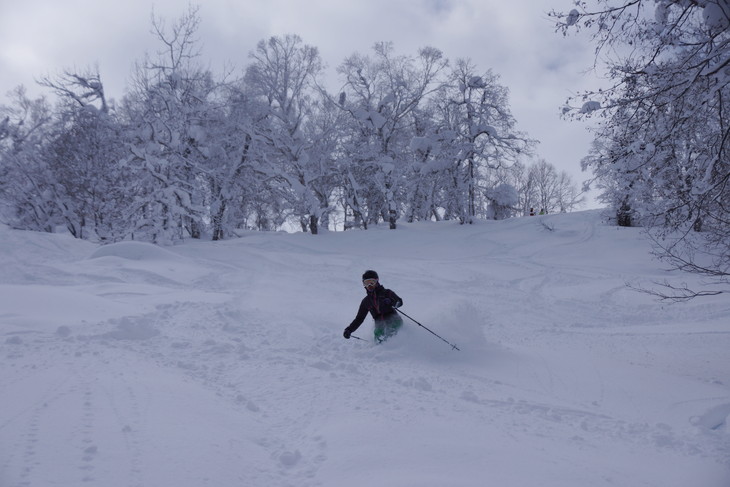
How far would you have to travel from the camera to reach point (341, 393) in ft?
14.7

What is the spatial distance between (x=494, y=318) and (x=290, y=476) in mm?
8746

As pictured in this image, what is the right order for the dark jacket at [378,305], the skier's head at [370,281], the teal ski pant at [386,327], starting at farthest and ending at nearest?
the skier's head at [370,281]
the dark jacket at [378,305]
the teal ski pant at [386,327]

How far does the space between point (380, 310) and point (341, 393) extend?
2351mm

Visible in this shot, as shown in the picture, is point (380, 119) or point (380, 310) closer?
point (380, 310)

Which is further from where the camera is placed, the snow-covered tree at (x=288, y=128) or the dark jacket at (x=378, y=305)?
the snow-covered tree at (x=288, y=128)

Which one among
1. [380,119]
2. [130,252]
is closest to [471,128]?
[380,119]

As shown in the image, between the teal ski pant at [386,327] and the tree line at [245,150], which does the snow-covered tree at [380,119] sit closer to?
the tree line at [245,150]

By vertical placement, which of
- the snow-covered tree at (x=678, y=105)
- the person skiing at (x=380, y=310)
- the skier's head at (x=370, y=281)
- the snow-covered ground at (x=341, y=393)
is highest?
the snow-covered tree at (x=678, y=105)

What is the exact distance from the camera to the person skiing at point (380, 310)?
6.59m

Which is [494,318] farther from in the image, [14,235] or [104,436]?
[14,235]

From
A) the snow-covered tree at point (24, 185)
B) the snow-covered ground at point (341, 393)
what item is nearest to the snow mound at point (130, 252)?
the snow-covered ground at point (341, 393)

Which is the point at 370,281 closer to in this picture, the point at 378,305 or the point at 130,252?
the point at 378,305

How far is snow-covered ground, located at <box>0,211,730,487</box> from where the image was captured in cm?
292

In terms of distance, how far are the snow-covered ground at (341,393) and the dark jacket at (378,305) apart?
351 mm
